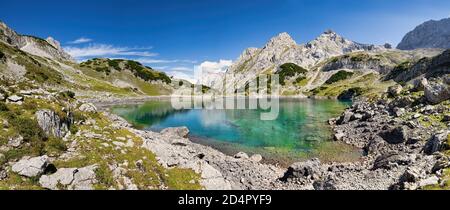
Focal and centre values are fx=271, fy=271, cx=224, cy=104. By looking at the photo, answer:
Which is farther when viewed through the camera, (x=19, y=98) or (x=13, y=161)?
(x=19, y=98)

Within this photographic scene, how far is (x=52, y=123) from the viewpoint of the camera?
25.6 metres

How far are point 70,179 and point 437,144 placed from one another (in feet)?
119

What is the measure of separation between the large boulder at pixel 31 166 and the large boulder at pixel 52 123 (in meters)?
5.21

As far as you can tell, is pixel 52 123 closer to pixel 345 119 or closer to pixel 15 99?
pixel 15 99

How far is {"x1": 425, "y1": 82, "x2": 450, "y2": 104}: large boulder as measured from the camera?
182 ft

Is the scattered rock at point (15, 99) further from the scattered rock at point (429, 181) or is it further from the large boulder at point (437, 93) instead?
the large boulder at point (437, 93)

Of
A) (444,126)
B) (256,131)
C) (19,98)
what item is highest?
(19,98)

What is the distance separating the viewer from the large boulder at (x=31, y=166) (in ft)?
61.9

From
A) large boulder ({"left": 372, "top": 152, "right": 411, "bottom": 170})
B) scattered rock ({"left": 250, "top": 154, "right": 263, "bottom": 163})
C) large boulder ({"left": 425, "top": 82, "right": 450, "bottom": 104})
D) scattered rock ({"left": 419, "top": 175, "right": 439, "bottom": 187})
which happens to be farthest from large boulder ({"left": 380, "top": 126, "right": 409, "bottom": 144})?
scattered rock ({"left": 419, "top": 175, "right": 439, "bottom": 187})

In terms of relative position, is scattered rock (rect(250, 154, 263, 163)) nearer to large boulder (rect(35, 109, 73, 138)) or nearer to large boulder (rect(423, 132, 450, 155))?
large boulder (rect(423, 132, 450, 155))
